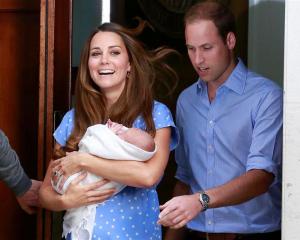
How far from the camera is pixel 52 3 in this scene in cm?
236

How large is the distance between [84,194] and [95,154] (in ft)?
0.41

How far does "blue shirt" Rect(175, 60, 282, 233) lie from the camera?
1.97m

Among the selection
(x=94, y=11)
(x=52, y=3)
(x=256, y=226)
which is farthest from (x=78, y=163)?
(x=94, y=11)

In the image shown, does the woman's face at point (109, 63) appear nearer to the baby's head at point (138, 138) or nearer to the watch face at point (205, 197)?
the baby's head at point (138, 138)

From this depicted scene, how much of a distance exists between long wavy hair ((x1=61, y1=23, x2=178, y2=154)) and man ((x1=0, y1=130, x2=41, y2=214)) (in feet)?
0.82

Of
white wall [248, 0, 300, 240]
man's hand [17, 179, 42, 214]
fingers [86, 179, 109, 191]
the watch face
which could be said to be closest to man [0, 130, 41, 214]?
man's hand [17, 179, 42, 214]

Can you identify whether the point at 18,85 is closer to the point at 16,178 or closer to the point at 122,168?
the point at 16,178

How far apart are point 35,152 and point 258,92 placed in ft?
3.68

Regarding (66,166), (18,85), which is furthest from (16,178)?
(18,85)

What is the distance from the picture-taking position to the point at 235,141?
2.04 meters

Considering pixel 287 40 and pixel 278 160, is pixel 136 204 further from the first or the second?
pixel 287 40

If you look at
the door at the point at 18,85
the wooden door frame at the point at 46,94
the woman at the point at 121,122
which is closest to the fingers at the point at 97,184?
the woman at the point at 121,122

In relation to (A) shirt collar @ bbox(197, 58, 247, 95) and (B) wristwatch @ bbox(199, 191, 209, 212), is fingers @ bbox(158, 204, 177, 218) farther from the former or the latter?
(A) shirt collar @ bbox(197, 58, 247, 95)

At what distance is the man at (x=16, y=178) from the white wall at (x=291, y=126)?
0.94 metres
